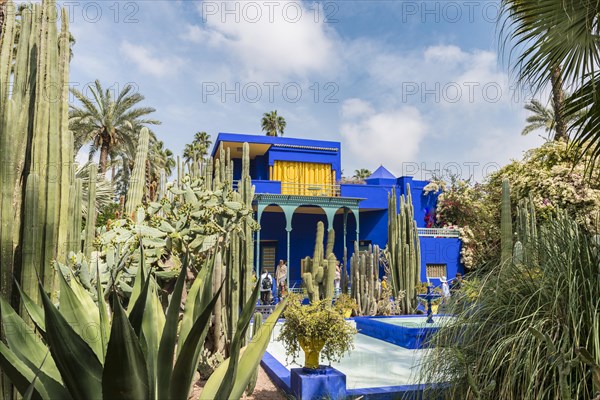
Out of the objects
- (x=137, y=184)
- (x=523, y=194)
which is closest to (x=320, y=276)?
(x=137, y=184)

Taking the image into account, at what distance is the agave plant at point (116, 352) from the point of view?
162cm

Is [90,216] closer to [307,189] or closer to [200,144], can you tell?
[307,189]

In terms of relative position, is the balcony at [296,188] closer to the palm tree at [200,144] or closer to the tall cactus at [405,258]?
the tall cactus at [405,258]

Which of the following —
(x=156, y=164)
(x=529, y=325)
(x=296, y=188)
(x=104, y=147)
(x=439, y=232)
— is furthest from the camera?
(x=156, y=164)

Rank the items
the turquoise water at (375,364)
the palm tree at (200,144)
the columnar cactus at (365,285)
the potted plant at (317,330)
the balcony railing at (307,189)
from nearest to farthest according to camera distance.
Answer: the potted plant at (317,330) < the turquoise water at (375,364) < the columnar cactus at (365,285) < the balcony railing at (307,189) < the palm tree at (200,144)

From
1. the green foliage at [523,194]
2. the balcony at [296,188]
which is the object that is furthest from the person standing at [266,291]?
the balcony at [296,188]

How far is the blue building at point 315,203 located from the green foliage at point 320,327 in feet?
47.3

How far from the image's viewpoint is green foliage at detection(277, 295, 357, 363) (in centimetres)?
500

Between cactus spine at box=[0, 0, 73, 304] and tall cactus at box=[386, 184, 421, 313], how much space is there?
10.3 m

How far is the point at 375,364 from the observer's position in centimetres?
716

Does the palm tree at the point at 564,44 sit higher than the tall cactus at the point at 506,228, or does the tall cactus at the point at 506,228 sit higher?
the palm tree at the point at 564,44

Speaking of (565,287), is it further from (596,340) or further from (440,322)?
(440,322)

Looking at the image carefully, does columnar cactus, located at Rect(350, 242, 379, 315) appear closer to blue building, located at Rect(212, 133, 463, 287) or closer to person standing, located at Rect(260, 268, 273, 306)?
person standing, located at Rect(260, 268, 273, 306)

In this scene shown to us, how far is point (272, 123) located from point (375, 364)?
30.8 metres
